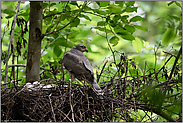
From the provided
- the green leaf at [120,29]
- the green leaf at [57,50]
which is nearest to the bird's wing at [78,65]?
the green leaf at [57,50]

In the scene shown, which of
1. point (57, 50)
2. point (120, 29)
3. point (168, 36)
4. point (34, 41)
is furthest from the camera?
point (57, 50)

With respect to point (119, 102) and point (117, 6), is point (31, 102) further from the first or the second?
point (117, 6)

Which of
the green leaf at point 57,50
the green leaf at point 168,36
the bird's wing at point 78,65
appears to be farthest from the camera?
the green leaf at point 57,50

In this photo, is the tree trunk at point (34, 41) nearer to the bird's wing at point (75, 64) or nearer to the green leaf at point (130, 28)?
the bird's wing at point (75, 64)

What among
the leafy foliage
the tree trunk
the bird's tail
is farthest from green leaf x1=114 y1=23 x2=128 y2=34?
the tree trunk

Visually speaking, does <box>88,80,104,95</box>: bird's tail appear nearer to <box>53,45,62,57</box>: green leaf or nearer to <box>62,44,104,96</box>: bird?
<box>62,44,104,96</box>: bird

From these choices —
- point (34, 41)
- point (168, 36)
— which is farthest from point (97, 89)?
point (168, 36)

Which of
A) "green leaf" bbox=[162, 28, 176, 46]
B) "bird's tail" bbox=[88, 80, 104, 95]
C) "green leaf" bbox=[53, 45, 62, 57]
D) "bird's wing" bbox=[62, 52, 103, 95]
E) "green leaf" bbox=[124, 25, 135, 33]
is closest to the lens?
"green leaf" bbox=[162, 28, 176, 46]

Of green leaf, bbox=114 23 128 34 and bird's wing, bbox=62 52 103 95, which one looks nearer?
green leaf, bbox=114 23 128 34

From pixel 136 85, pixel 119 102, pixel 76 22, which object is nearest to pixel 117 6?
pixel 76 22

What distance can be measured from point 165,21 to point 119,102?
1129 millimetres

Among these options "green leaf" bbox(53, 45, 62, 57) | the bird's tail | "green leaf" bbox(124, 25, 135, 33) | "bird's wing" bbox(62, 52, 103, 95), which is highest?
"green leaf" bbox(124, 25, 135, 33)

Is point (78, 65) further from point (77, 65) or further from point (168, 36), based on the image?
point (168, 36)

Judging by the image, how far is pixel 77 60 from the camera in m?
2.45
